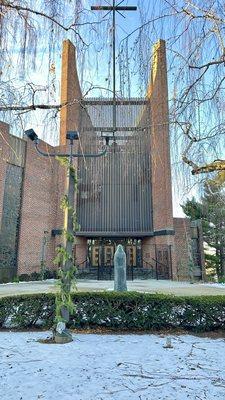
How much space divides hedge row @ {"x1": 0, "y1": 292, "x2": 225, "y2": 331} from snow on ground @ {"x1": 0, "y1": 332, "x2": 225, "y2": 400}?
0.50m

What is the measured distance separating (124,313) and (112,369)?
6.43ft

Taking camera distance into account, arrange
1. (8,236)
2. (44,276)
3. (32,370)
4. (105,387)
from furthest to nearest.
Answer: (44,276), (8,236), (32,370), (105,387)

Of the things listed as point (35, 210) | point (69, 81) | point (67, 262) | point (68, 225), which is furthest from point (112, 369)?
point (35, 210)

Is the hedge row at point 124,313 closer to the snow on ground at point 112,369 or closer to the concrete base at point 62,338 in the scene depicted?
the snow on ground at point 112,369

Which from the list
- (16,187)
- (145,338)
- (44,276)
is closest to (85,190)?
(16,187)

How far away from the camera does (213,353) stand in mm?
3918

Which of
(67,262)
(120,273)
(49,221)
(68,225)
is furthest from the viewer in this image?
(49,221)

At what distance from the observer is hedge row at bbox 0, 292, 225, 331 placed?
203 inches

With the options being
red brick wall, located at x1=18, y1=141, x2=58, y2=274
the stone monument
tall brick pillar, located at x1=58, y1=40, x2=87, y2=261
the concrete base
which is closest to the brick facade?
red brick wall, located at x1=18, y1=141, x2=58, y2=274

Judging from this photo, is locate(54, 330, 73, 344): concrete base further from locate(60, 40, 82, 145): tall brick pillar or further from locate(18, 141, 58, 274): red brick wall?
locate(18, 141, 58, 274): red brick wall

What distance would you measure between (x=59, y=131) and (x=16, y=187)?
15.9 meters

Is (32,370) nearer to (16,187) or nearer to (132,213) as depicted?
Answer: (16,187)

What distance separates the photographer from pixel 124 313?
17.0 ft

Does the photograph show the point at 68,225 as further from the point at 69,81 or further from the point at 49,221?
the point at 49,221
